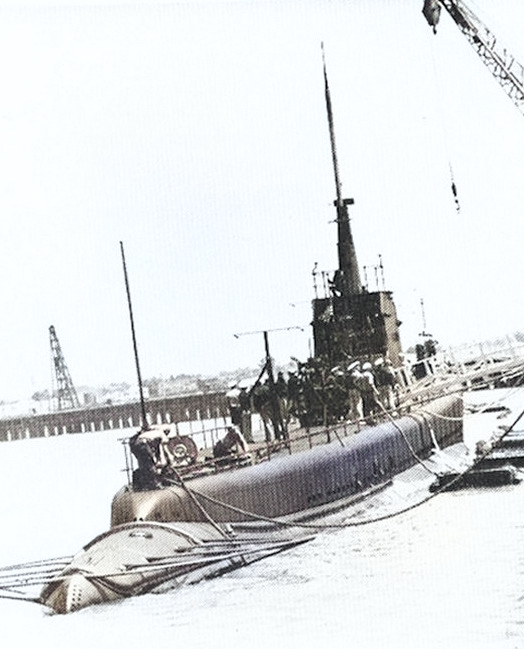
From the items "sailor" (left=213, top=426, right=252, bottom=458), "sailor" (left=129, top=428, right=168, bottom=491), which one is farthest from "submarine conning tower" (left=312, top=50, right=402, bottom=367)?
"sailor" (left=129, top=428, right=168, bottom=491)

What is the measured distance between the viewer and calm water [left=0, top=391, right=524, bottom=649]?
43.3 feet

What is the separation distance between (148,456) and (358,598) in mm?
5958

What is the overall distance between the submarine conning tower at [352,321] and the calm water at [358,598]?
28.0 feet

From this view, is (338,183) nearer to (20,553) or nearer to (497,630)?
(20,553)

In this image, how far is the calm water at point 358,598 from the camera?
13.2 m

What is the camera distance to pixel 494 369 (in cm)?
1967

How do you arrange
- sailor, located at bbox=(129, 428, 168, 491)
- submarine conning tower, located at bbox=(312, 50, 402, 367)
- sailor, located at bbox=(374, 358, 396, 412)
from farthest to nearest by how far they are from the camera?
submarine conning tower, located at bbox=(312, 50, 402, 367)
sailor, located at bbox=(374, 358, 396, 412)
sailor, located at bbox=(129, 428, 168, 491)

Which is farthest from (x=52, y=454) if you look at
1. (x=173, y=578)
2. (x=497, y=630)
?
(x=497, y=630)

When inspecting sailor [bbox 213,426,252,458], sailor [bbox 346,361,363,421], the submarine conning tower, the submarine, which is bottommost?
the submarine

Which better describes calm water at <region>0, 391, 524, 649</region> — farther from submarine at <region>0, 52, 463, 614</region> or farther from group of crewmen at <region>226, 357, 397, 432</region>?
group of crewmen at <region>226, 357, 397, 432</region>

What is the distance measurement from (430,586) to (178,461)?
7.19m

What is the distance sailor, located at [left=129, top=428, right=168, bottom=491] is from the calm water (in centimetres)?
280

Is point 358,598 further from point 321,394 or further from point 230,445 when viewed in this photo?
point 321,394

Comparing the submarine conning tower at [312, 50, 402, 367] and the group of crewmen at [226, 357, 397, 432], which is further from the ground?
the submarine conning tower at [312, 50, 402, 367]
